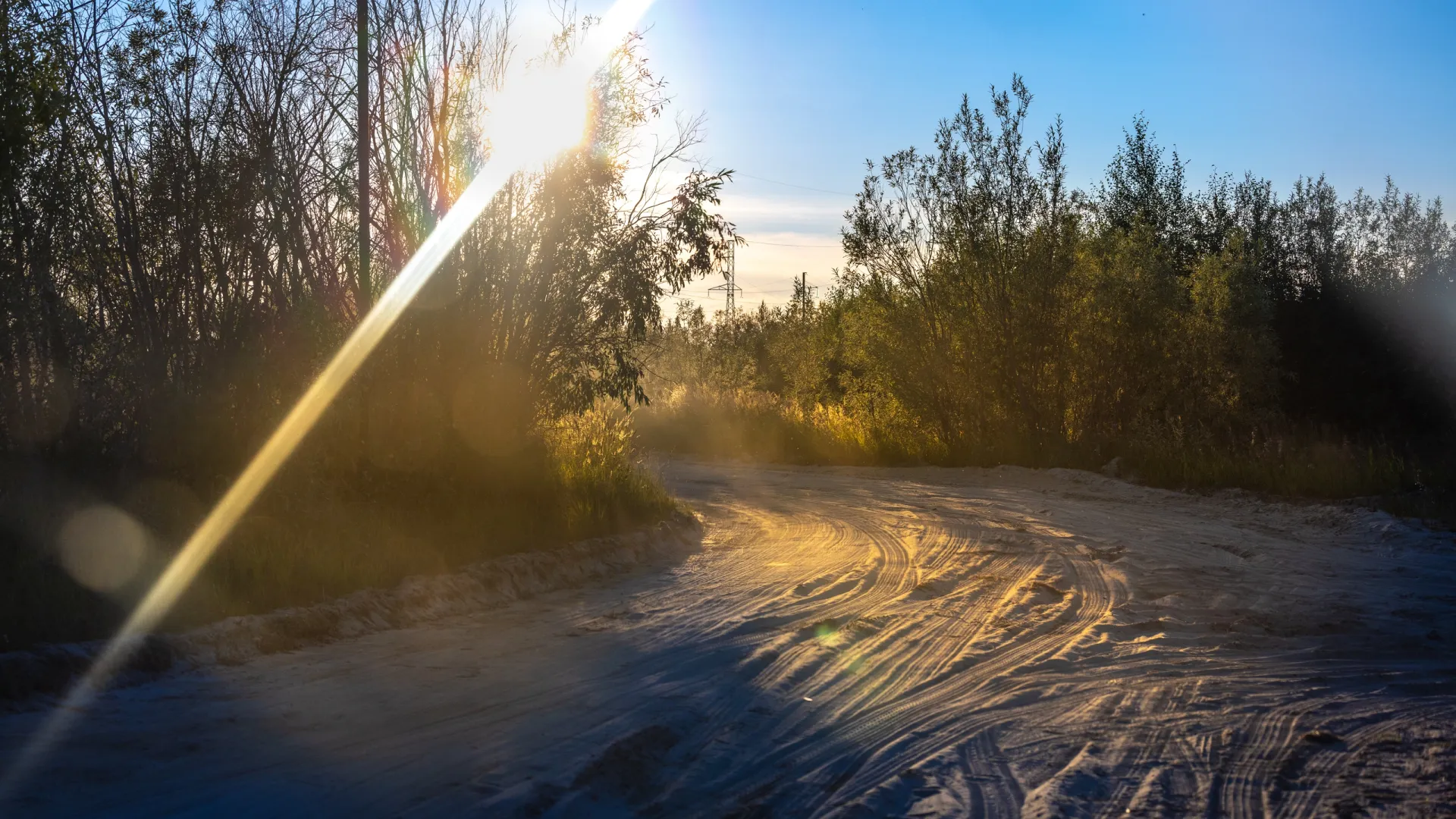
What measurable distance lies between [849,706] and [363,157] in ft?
26.4

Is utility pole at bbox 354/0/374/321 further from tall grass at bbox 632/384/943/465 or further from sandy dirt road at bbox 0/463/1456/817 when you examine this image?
tall grass at bbox 632/384/943/465

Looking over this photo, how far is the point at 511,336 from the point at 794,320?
33.1 m

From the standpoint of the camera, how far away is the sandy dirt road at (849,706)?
4.20 metres

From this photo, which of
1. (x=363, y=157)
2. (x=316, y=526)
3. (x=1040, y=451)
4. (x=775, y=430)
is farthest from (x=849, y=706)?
(x=775, y=430)

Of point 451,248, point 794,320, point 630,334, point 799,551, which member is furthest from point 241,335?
point 794,320

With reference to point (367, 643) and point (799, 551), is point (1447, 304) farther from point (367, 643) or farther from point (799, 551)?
point (367, 643)

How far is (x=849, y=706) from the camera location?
18.0 feet

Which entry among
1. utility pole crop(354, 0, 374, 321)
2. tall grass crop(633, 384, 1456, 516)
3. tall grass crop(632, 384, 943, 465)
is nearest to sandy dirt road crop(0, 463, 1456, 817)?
utility pole crop(354, 0, 374, 321)

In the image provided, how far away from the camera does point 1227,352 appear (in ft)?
80.4

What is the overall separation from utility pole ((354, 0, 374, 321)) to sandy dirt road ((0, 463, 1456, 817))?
13.4ft

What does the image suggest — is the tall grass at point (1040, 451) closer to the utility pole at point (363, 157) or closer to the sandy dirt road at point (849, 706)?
the sandy dirt road at point (849, 706)

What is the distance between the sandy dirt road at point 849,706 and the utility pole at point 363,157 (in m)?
4.08

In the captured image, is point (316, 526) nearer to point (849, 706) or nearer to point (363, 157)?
point (363, 157)

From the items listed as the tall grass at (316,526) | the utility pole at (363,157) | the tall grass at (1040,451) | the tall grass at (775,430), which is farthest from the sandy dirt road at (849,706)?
the tall grass at (775,430)
